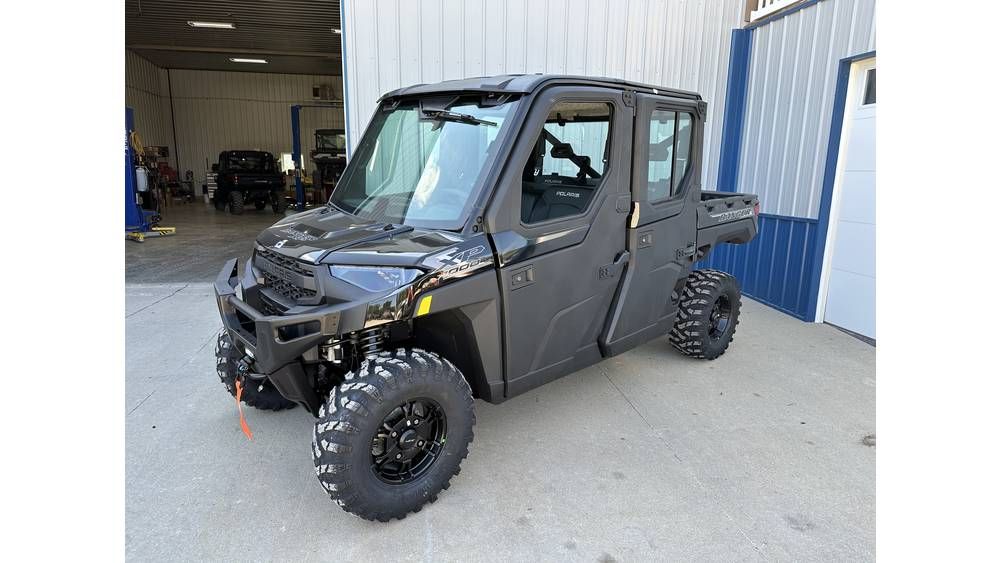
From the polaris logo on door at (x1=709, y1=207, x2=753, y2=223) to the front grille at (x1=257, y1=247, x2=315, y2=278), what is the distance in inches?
125

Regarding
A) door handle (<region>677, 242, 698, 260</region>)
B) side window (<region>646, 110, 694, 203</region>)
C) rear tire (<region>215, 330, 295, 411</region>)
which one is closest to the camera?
rear tire (<region>215, 330, 295, 411</region>)

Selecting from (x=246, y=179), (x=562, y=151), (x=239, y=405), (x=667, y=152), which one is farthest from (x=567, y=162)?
(x=246, y=179)

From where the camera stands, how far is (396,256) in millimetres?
2705

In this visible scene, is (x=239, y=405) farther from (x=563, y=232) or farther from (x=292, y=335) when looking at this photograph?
(x=563, y=232)

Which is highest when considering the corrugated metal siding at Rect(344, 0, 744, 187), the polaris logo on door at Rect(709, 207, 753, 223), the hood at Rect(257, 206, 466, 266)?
the corrugated metal siding at Rect(344, 0, 744, 187)

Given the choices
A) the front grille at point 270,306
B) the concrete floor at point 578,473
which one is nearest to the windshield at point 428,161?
the front grille at point 270,306

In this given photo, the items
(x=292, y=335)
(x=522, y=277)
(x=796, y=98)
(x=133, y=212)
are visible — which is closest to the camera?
(x=292, y=335)

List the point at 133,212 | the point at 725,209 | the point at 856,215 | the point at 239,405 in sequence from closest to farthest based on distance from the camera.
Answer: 1. the point at 239,405
2. the point at 725,209
3. the point at 856,215
4. the point at 133,212

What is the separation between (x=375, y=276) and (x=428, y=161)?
837 millimetres

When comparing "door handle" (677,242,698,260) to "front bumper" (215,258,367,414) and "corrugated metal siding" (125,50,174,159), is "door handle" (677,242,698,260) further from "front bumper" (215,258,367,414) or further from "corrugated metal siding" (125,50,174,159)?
"corrugated metal siding" (125,50,174,159)

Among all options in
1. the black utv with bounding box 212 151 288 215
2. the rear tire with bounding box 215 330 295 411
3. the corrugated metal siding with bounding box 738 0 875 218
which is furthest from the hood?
the black utv with bounding box 212 151 288 215

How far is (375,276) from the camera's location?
8.80 ft

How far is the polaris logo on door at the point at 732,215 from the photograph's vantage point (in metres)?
4.55

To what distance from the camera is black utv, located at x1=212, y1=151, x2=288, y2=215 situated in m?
17.3
